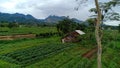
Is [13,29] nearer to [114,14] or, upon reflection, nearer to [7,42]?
[7,42]

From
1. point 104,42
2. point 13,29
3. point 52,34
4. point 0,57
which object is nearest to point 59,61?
point 0,57

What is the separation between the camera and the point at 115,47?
67.7 meters

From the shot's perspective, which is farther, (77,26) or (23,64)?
(77,26)

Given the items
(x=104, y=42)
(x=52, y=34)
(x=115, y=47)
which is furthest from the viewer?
(x=52, y=34)

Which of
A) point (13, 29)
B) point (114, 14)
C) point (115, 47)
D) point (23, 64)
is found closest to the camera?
point (114, 14)

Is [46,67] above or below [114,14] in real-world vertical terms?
below

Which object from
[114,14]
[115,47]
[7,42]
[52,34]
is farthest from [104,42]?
[114,14]

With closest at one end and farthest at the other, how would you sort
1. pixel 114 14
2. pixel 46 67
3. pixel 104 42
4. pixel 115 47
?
pixel 114 14 < pixel 46 67 < pixel 115 47 < pixel 104 42

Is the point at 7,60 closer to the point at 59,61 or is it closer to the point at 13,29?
the point at 59,61

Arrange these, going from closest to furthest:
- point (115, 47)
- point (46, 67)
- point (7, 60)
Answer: point (46, 67), point (7, 60), point (115, 47)

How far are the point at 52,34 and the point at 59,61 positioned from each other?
2395 inches

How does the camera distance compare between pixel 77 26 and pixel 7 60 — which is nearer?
pixel 7 60

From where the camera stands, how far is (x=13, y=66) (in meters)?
39.5

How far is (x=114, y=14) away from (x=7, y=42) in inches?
2313
